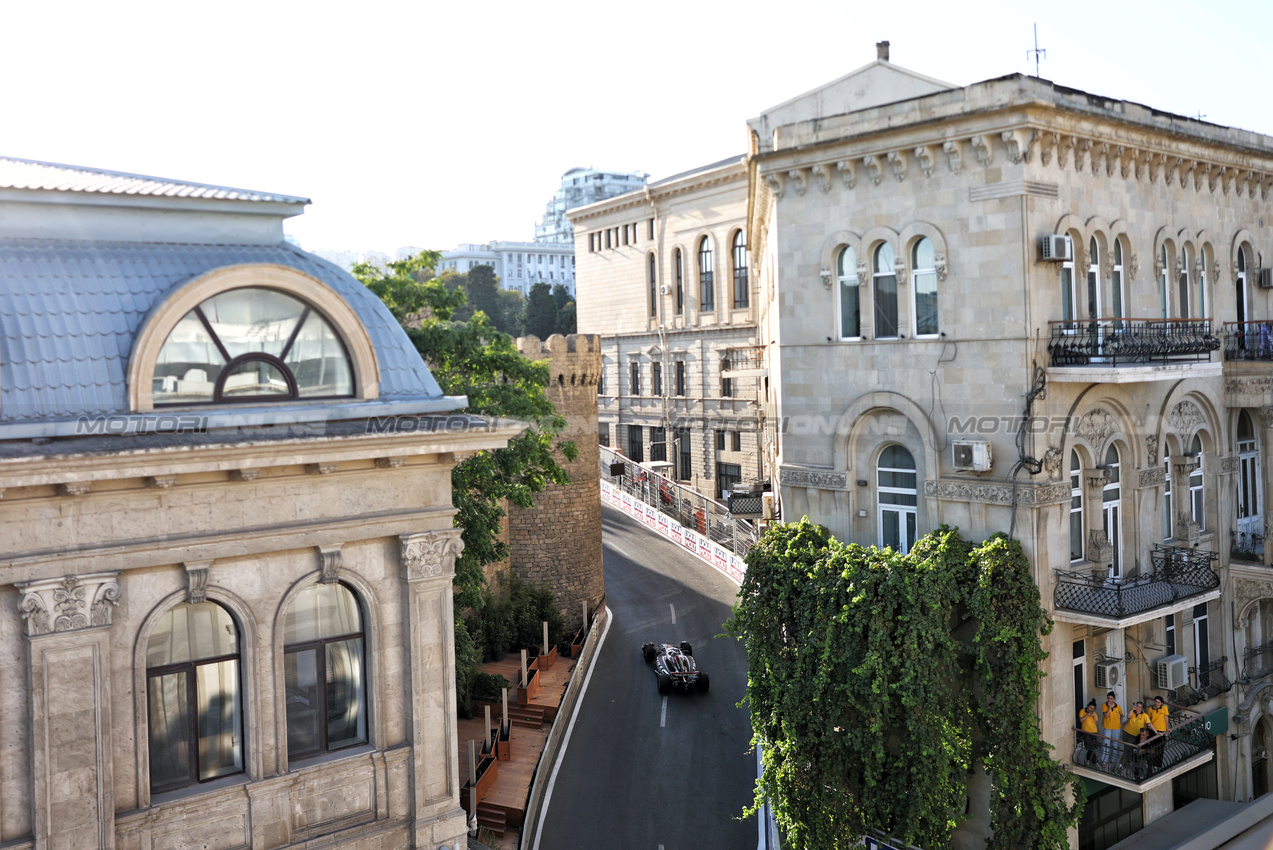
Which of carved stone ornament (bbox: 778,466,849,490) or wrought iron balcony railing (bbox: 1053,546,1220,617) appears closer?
wrought iron balcony railing (bbox: 1053,546,1220,617)

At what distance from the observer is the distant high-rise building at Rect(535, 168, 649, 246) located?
556 ft

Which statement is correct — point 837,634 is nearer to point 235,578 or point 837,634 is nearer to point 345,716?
point 345,716

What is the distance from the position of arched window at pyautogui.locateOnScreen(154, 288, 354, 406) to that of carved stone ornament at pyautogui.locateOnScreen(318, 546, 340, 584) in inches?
77.6

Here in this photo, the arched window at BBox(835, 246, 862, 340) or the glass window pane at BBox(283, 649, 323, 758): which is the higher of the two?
Answer: the arched window at BBox(835, 246, 862, 340)

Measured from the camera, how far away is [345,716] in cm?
1268

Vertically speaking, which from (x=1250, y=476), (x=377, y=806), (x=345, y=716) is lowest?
(x=377, y=806)

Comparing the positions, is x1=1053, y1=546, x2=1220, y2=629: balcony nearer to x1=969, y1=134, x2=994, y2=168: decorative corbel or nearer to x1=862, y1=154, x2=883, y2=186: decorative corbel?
x1=969, y1=134, x2=994, y2=168: decorative corbel

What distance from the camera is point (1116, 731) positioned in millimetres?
19438

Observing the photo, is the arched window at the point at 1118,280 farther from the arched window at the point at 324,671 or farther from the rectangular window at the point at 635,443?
the rectangular window at the point at 635,443

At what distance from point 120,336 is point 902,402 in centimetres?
1363

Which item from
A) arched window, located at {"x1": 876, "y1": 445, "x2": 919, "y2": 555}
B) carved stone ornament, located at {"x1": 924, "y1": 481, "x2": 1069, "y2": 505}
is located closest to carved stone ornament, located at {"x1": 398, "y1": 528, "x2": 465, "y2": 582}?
carved stone ornament, located at {"x1": 924, "y1": 481, "x2": 1069, "y2": 505}

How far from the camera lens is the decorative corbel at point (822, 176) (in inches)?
787

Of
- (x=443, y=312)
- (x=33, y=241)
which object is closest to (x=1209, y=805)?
(x=443, y=312)

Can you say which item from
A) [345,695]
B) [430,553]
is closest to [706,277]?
[430,553]
